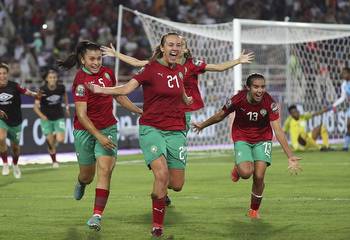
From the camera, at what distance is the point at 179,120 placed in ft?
36.5

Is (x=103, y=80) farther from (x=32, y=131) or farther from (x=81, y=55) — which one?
(x=32, y=131)

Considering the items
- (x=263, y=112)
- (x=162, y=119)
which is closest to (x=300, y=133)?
(x=263, y=112)

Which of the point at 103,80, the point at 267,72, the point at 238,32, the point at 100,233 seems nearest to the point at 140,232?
the point at 100,233

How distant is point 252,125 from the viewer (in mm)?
12672

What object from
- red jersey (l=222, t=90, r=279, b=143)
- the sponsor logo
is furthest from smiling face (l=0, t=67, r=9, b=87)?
the sponsor logo

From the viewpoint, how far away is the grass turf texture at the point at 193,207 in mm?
11016

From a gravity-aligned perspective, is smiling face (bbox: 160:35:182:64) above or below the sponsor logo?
above

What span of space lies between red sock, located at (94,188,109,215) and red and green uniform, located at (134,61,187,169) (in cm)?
80

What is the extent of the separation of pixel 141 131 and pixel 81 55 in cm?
144

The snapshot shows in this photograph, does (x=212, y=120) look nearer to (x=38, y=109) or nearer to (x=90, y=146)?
(x=90, y=146)

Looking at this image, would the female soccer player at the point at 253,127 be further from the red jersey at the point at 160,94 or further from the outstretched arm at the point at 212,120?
the red jersey at the point at 160,94

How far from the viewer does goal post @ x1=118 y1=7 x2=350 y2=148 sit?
27828 millimetres

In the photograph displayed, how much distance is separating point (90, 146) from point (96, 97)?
0.64m

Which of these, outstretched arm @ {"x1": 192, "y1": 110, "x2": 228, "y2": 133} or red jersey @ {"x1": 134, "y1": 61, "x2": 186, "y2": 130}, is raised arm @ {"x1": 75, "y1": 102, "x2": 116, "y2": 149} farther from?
outstretched arm @ {"x1": 192, "y1": 110, "x2": 228, "y2": 133}
